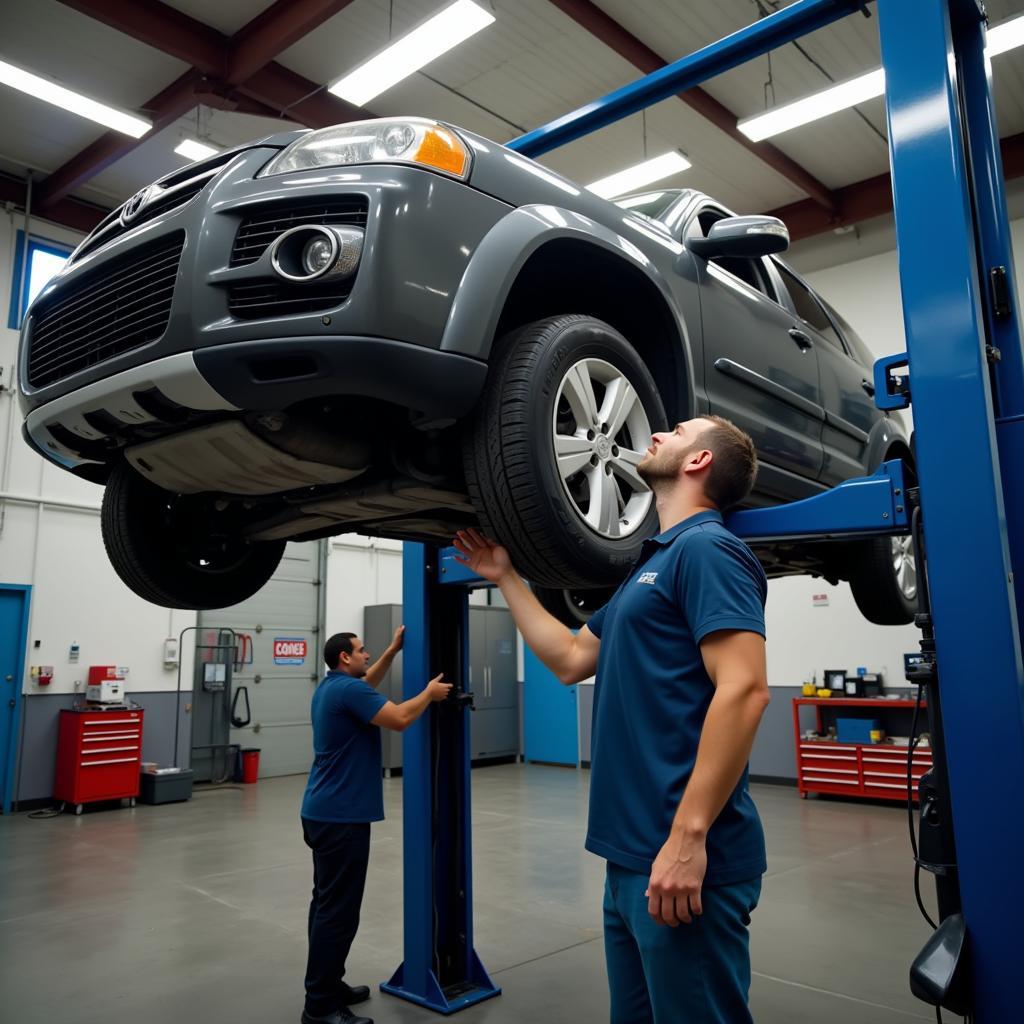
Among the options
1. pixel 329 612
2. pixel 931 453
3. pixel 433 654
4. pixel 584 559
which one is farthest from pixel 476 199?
pixel 329 612

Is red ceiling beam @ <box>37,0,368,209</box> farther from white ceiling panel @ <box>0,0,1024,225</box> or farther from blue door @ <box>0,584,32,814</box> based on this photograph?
blue door @ <box>0,584,32,814</box>

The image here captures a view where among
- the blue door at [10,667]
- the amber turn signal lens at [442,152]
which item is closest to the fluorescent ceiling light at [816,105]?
the amber turn signal lens at [442,152]

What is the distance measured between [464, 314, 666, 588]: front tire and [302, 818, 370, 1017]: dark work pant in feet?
5.75

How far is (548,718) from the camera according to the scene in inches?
428

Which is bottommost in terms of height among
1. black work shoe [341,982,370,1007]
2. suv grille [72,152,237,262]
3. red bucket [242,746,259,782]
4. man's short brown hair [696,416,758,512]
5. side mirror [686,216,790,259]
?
black work shoe [341,982,370,1007]

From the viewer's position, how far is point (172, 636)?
8.93 metres

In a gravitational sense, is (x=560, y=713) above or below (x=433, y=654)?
below

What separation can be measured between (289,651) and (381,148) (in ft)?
29.3

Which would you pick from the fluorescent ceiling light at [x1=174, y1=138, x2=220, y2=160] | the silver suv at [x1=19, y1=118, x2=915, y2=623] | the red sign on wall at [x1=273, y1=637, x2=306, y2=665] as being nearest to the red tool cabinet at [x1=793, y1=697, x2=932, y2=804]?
the red sign on wall at [x1=273, y1=637, x2=306, y2=665]

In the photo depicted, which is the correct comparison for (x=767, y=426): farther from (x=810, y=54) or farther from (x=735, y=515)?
(x=810, y=54)

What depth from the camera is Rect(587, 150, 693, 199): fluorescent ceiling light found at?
7336 millimetres

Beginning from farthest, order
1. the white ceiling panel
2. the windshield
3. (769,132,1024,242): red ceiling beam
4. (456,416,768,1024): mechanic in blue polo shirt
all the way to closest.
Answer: (769,132,1024,242): red ceiling beam
the white ceiling panel
the windshield
(456,416,768,1024): mechanic in blue polo shirt

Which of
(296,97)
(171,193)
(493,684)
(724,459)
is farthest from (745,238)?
(493,684)

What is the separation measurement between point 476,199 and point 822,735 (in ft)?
25.2
